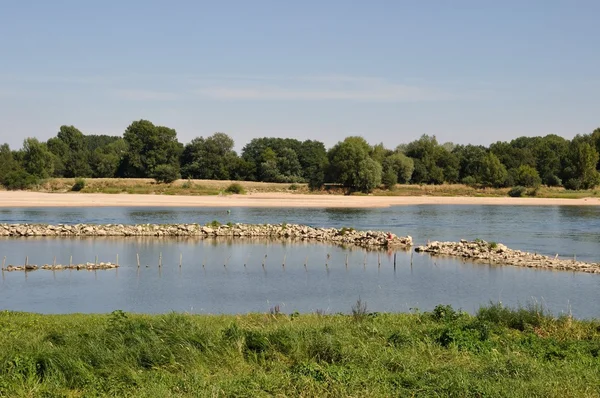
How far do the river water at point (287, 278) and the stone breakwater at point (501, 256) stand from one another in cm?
173

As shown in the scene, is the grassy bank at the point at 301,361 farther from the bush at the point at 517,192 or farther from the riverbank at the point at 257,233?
the bush at the point at 517,192

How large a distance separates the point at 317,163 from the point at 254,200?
36.1 meters

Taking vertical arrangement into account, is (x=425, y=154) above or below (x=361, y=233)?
above

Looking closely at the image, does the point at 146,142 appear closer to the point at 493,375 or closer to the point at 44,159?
the point at 44,159

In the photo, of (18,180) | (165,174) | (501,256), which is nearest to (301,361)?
(501,256)

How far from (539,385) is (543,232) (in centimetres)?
5197

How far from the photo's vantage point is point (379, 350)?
14.2 meters

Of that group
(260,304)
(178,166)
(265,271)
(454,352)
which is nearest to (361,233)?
(265,271)

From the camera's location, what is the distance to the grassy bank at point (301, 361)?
11.7m

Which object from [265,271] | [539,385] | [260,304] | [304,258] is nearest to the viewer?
[539,385]

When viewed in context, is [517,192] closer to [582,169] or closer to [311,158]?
[582,169]

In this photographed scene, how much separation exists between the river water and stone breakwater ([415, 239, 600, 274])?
5.68 feet

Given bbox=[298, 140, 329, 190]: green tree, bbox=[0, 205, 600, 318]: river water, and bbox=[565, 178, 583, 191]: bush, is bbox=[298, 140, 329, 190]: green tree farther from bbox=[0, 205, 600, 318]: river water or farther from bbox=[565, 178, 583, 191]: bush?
bbox=[0, 205, 600, 318]: river water

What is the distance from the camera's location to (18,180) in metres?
109
